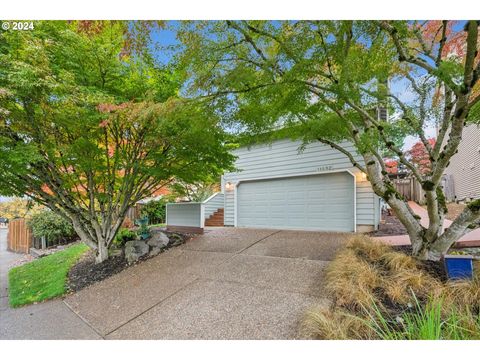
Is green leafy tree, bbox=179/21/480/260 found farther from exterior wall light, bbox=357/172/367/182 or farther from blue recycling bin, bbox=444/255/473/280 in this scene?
exterior wall light, bbox=357/172/367/182

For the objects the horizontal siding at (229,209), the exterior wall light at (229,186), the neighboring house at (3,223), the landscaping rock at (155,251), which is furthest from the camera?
the neighboring house at (3,223)

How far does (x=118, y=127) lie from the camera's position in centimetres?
420

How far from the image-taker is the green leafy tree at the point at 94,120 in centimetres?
305

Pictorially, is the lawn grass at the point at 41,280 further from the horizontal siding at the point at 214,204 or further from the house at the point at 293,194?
the horizontal siding at the point at 214,204

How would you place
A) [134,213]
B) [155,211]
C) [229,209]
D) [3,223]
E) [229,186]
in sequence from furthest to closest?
[3,223] < [155,211] < [134,213] < [229,186] < [229,209]

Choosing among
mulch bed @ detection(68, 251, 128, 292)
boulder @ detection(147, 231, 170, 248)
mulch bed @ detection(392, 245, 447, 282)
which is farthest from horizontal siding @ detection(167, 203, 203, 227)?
mulch bed @ detection(392, 245, 447, 282)

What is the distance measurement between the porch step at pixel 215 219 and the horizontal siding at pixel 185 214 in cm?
133

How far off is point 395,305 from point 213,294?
1759mm

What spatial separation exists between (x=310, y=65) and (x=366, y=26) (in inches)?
26.6

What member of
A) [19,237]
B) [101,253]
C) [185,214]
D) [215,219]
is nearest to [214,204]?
[215,219]

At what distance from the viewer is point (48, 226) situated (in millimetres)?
7090

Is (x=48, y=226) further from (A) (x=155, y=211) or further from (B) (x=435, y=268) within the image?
(B) (x=435, y=268)

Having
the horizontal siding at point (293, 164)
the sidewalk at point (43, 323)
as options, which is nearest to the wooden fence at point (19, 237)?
the sidewalk at point (43, 323)
